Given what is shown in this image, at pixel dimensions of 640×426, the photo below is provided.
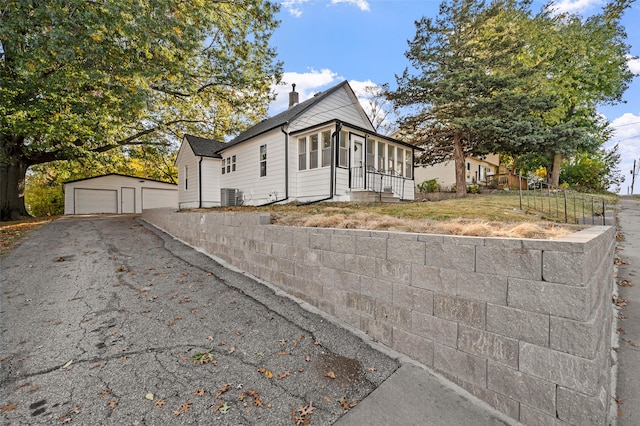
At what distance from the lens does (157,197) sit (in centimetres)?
2436

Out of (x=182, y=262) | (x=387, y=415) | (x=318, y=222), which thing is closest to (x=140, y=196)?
(x=182, y=262)

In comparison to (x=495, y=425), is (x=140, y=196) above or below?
above

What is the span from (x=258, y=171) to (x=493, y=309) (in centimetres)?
1154

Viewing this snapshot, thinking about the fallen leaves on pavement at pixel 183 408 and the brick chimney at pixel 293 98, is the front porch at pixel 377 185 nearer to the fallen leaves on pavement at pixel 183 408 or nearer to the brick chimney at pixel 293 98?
the brick chimney at pixel 293 98

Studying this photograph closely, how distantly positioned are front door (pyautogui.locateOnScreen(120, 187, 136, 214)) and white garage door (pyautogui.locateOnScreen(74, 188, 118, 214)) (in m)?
0.45

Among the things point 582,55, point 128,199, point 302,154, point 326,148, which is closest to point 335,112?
point 302,154

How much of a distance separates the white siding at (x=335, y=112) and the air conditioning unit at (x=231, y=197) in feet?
15.4

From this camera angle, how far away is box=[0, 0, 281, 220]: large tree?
22.4 feet

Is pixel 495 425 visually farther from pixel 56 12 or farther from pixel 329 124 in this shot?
pixel 56 12

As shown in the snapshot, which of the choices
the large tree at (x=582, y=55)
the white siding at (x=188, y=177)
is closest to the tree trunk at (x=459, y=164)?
the large tree at (x=582, y=55)

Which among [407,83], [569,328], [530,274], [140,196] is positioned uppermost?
[407,83]

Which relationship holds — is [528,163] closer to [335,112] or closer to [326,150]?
[335,112]

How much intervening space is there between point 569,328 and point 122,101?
1080 centimetres

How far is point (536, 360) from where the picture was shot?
207 centimetres
